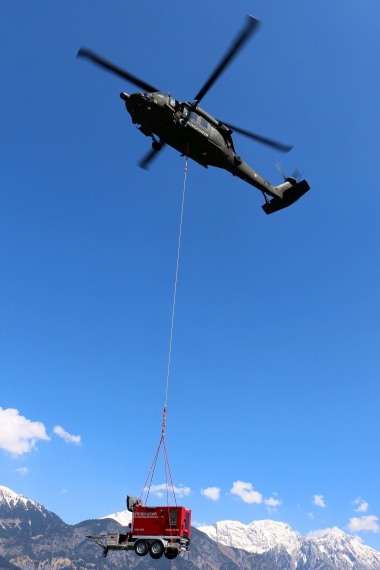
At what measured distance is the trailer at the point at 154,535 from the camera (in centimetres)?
2336

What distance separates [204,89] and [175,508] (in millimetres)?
23261

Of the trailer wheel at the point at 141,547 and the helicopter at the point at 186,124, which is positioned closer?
the trailer wheel at the point at 141,547

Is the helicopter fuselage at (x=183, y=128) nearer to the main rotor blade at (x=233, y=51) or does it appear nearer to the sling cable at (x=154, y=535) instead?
the main rotor blade at (x=233, y=51)

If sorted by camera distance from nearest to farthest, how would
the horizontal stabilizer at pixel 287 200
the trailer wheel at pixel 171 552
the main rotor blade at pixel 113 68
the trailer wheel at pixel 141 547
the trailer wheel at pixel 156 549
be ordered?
the trailer wheel at pixel 156 549
the trailer wheel at pixel 171 552
the trailer wheel at pixel 141 547
the main rotor blade at pixel 113 68
the horizontal stabilizer at pixel 287 200

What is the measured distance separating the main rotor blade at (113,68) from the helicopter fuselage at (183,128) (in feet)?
2.83

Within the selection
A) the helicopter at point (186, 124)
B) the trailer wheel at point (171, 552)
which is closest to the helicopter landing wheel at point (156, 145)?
the helicopter at point (186, 124)

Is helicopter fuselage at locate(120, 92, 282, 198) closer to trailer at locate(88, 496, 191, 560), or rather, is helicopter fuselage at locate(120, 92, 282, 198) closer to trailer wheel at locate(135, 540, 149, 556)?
trailer at locate(88, 496, 191, 560)

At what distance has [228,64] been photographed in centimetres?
2927

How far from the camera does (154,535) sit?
23.7 metres

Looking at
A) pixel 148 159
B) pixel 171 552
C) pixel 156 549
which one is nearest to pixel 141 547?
pixel 156 549

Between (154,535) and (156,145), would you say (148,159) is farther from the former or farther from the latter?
(154,535)

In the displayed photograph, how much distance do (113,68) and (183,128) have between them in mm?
5305

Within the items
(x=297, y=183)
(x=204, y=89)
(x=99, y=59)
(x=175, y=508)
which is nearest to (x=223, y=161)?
(x=204, y=89)

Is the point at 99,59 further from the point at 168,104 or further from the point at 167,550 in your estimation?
the point at 167,550
